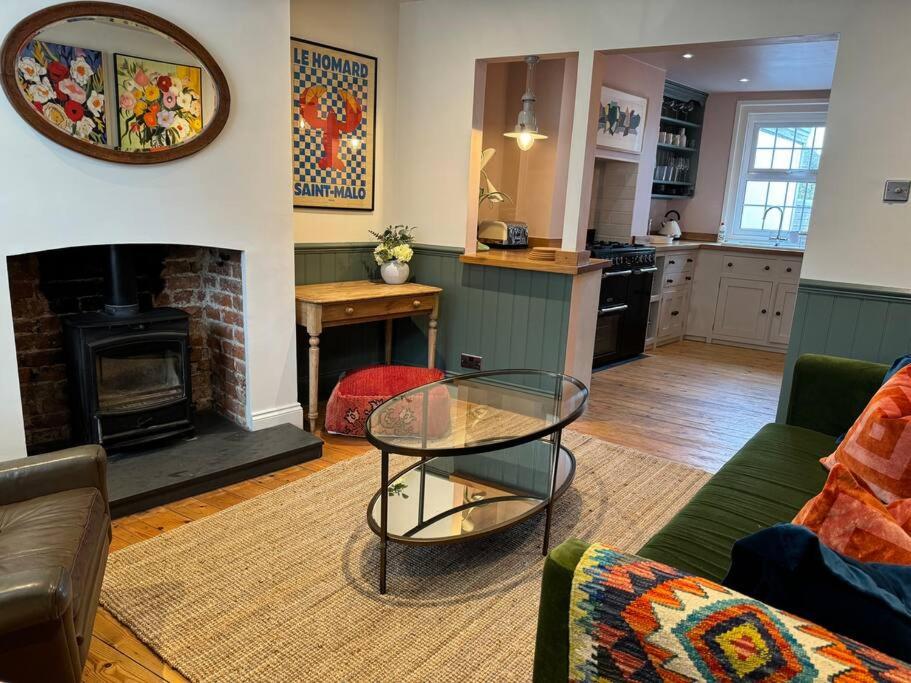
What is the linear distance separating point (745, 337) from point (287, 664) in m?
5.58

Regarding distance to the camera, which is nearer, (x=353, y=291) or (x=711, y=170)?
(x=353, y=291)

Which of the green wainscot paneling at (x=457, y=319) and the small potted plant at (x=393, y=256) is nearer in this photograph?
the green wainscot paneling at (x=457, y=319)

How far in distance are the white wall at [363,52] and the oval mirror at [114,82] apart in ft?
3.25

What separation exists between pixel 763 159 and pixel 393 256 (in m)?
4.60

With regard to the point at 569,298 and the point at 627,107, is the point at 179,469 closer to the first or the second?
the point at 569,298

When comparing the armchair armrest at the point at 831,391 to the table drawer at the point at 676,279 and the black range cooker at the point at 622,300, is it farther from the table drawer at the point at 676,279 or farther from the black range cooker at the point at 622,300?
the table drawer at the point at 676,279

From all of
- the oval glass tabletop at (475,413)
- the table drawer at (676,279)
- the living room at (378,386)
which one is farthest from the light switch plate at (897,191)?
the table drawer at (676,279)

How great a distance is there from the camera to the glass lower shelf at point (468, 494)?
7.40ft

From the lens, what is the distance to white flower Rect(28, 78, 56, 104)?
92.7 inches

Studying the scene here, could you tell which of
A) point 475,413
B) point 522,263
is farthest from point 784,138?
point 475,413

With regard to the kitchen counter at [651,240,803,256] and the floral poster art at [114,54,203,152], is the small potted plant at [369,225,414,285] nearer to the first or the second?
the floral poster art at [114,54,203,152]

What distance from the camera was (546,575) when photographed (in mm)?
1073

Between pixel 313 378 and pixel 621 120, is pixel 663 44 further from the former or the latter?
pixel 313 378

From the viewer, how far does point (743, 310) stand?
20.3ft
